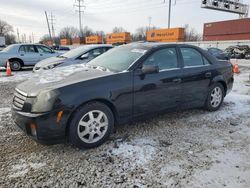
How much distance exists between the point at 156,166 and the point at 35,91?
1914 mm

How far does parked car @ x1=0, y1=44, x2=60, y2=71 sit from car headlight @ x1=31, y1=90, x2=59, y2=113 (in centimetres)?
951

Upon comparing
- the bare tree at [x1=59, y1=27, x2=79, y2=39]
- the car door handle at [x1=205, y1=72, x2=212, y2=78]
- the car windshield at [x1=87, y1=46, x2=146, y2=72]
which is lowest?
the car door handle at [x1=205, y1=72, x2=212, y2=78]

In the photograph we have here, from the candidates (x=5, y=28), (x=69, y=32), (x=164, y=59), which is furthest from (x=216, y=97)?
(x=5, y=28)

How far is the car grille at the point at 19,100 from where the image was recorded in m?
2.98

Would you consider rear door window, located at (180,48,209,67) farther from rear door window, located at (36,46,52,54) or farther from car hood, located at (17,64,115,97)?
rear door window, located at (36,46,52,54)

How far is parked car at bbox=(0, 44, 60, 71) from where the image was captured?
10.9 m

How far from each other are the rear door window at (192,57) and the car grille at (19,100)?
9.61 feet

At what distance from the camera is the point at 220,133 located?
12.4 ft

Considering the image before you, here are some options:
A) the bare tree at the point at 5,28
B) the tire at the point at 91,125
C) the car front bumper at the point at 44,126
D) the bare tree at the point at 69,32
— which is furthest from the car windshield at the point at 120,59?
the bare tree at the point at 5,28

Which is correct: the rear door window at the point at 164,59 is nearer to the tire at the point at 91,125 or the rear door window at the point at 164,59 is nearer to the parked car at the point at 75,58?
the tire at the point at 91,125

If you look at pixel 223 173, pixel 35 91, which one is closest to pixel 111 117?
pixel 35 91

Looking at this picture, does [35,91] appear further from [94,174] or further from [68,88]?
[94,174]

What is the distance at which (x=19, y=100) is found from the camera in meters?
3.07

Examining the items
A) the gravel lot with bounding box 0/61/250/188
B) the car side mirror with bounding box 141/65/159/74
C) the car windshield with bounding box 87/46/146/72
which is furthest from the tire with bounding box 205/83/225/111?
the car windshield with bounding box 87/46/146/72
